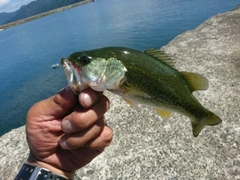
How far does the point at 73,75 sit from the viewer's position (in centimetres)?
236

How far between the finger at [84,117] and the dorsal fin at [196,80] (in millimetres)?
1005

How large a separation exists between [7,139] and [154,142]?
13.2 feet

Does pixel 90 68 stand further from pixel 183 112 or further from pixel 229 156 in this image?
pixel 229 156

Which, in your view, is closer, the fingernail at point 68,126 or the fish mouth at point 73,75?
the fish mouth at point 73,75

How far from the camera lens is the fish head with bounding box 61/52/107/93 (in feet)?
7.70

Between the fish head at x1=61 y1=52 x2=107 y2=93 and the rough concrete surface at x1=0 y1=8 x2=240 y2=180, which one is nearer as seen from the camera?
the fish head at x1=61 y1=52 x2=107 y2=93

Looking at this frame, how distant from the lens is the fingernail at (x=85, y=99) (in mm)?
2353

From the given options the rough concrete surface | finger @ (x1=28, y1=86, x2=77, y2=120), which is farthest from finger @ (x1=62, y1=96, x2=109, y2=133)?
the rough concrete surface

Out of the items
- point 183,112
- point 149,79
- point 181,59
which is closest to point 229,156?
point 183,112

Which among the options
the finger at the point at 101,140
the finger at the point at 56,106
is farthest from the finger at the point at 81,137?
the finger at the point at 56,106

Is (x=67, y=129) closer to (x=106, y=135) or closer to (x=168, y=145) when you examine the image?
(x=106, y=135)

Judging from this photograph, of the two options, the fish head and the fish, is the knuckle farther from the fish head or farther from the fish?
the fish head

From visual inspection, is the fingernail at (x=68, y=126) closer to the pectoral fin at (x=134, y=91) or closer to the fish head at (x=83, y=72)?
the fish head at (x=83, y=72)

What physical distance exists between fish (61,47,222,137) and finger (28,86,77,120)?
135 mm
